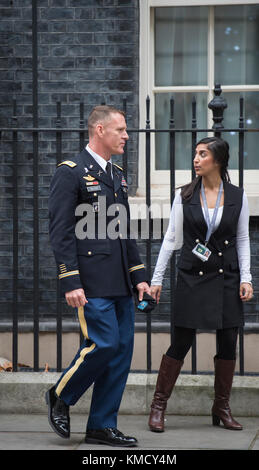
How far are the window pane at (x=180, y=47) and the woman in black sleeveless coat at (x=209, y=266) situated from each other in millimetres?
2926

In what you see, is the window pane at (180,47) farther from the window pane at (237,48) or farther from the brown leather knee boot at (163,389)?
the brown leather knee boot at (163,389)

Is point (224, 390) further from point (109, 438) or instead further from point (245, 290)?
point (109, 438)

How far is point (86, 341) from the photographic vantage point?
16.3ft

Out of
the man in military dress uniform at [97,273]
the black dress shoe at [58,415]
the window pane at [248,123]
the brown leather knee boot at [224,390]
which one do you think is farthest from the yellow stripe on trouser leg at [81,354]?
the window pane at [248,123]

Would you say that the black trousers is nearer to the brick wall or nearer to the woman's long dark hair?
the woman's long dark hair

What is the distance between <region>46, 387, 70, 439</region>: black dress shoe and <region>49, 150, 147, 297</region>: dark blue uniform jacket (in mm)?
633

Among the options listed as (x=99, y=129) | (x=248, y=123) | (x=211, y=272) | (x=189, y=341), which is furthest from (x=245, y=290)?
(x=248, y=123)

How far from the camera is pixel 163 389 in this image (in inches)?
216

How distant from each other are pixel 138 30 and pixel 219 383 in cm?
365

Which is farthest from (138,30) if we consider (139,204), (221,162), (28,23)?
(221,162)

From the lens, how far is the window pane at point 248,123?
321 inches

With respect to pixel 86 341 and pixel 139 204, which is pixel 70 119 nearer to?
pixel 139 204

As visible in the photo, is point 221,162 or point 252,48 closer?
point 221,162

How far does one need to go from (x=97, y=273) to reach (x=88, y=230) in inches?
9.5
